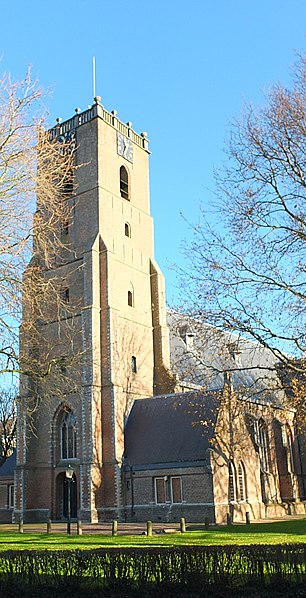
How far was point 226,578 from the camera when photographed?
8.89 meters

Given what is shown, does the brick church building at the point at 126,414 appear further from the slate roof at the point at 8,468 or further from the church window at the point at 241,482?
the slate roof at the point at 8,468

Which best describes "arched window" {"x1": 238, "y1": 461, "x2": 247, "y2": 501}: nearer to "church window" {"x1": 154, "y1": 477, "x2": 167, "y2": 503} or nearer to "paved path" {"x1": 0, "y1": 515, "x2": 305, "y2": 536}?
"church window" {"x1": 154, "y1": 477, "x2": 167, "y2": 503}

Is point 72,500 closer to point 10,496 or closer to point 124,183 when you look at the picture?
point 10,496

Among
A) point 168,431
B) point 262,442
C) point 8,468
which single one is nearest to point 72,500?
point 168,431

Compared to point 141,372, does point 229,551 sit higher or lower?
lower

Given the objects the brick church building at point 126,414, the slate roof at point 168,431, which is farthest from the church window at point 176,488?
the slate roof at point 168,431

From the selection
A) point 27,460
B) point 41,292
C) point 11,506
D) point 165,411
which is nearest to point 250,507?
point 165,411

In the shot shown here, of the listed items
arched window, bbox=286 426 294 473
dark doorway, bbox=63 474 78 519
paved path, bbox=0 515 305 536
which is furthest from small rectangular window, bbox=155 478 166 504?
arched window, bbox=286 426 294 473

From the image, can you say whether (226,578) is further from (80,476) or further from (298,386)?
(80,476)

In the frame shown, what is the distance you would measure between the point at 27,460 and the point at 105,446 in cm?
558

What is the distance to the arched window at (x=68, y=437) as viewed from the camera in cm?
3631

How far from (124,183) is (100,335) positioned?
484 inches

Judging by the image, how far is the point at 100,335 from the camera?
36.5 metres

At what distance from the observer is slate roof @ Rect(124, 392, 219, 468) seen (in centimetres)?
3247
